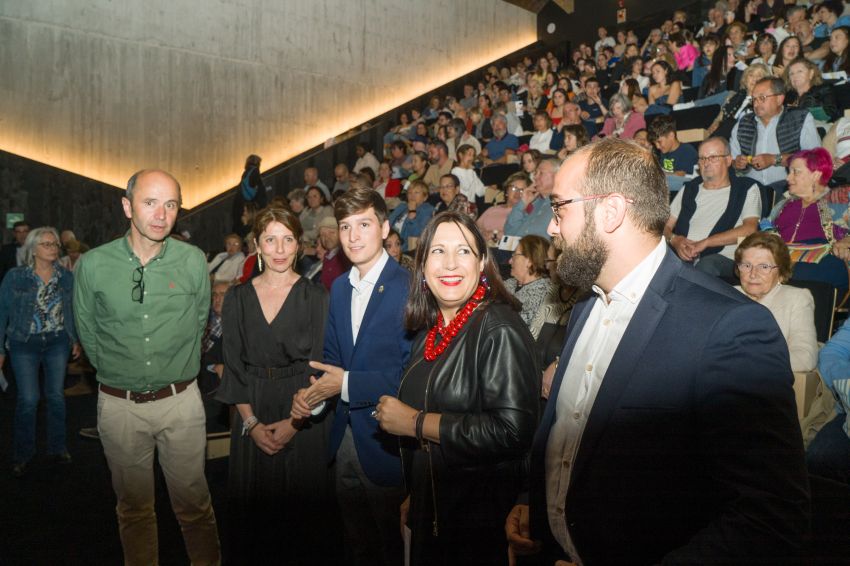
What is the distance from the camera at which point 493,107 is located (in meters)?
10.9

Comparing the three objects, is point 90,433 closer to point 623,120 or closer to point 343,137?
point 623,120

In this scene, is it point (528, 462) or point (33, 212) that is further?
point (33, 212)

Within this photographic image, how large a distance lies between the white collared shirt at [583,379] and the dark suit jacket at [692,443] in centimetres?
5

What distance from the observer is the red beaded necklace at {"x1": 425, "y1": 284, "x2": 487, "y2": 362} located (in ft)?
5.85

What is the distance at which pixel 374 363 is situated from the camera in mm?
2307

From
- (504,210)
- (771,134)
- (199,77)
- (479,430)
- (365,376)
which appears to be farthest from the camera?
(199,77)

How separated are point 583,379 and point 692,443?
0.32m

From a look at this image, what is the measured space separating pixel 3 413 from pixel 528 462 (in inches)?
220

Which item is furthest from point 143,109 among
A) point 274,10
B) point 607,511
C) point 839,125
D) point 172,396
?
point 607,511

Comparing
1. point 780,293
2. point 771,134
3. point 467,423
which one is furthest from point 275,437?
point 771,134

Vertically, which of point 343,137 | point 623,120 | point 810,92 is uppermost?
point 343,137

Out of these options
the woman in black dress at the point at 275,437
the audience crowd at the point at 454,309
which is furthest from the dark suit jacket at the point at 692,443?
the woman in black dress at the point at 275,437

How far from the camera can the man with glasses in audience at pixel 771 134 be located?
4.75m

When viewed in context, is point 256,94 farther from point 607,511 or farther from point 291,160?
point 607,511
